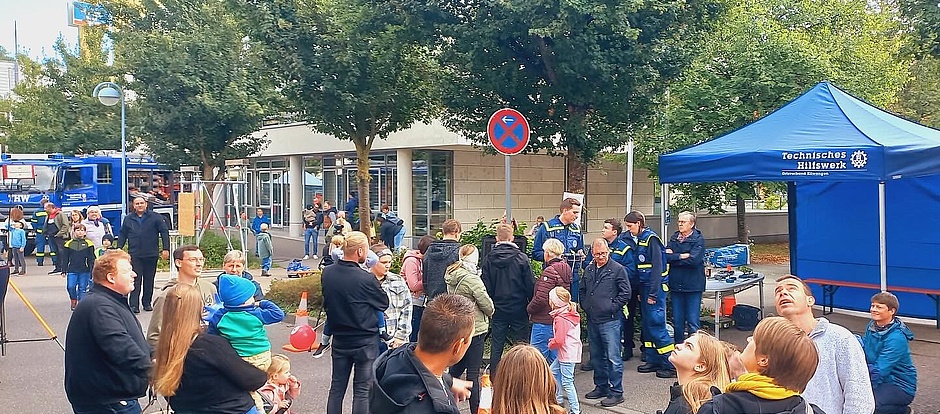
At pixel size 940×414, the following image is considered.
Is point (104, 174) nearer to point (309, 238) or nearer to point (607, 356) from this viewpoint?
point (309, 238)

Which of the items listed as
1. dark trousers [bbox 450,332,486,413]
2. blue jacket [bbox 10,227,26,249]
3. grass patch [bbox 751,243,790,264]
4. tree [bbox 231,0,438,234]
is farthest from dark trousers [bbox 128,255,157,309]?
grass patch [bbox 751,243,790,264]

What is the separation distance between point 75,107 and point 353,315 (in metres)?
27.7

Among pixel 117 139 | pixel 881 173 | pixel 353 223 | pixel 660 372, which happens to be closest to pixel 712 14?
pixel 881 173

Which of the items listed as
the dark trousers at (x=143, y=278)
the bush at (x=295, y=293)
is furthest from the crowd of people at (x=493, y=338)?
the dark trousers at (x=143, y=278)

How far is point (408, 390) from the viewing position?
9.55ft

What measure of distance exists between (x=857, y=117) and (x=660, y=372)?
11.9 feet

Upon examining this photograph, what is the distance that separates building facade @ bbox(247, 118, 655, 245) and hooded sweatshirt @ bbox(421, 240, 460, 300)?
45.4ft

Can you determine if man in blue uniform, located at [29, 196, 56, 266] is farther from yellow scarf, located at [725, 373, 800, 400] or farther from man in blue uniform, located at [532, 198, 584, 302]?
yellow scarf, located at [725, 373, 800, 400]

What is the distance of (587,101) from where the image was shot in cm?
1131

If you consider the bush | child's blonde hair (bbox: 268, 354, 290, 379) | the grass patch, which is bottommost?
the grass patch

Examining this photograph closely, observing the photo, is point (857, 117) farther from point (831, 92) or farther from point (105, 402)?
point (105, 402)

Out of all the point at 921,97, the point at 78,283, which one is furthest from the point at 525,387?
the point at 921,97

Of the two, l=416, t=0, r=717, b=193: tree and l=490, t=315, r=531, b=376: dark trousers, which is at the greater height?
l=416, t=0, r=717, b=193: tree

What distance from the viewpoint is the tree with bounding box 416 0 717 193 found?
10.1 metres
